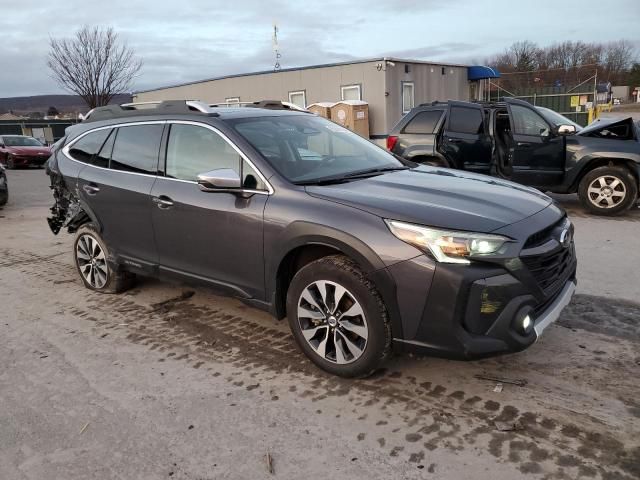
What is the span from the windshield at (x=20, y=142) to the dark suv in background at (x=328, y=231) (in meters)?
20.1

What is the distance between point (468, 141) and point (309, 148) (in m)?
5.48

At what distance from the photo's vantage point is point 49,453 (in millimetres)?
2797

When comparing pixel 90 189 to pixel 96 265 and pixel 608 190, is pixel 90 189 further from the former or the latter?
pixel 608 190

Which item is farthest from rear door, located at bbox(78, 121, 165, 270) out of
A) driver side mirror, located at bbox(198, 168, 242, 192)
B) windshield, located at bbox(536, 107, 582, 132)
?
windshield, located at bbox(536, 107, 582, 132)

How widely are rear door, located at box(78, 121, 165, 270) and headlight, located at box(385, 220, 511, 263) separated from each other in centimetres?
244

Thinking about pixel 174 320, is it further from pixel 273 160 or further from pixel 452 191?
pixel 452 191

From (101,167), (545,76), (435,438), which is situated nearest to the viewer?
(435,438)

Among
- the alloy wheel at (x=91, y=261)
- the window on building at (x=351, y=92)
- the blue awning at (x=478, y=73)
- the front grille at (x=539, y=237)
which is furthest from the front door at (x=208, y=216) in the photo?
the blue awning at (x=478, y=73)

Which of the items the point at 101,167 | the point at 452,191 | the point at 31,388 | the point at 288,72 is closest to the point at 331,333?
the point at 452,191

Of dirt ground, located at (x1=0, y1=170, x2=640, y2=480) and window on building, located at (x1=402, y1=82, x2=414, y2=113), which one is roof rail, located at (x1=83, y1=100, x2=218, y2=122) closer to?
dirt ground, located at (x1=0, y1=170, x2=640, y2=480)

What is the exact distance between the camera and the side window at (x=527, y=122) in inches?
327

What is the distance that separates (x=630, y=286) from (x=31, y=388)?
196 inches

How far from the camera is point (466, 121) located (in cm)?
898

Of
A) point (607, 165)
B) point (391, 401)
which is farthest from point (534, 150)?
point (391, 401)
